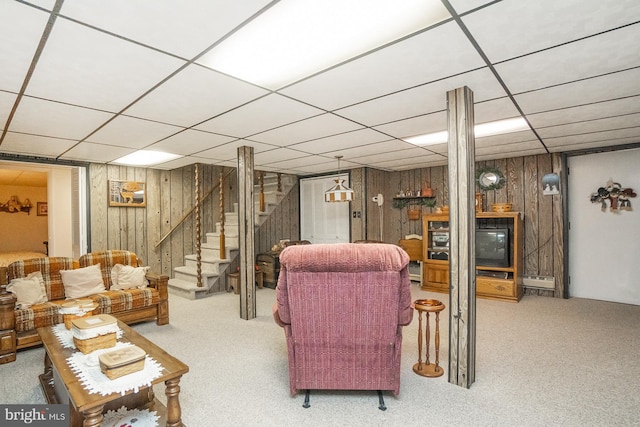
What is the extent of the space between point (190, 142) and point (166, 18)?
8.71 ft

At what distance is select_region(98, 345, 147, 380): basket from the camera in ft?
5.92

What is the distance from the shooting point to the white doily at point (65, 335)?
7.74 feet

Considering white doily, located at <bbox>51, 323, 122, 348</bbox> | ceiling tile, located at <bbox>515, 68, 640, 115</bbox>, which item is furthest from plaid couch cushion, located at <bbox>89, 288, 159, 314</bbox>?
ceiling tile, located at <bbox>515, 68, 640, 115</bbox>

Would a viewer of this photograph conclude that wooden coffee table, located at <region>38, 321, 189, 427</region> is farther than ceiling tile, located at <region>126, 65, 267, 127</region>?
No

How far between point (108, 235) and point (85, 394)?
4.58 metres

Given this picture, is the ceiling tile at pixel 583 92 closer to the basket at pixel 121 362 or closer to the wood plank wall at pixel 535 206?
the wood plank wall at pixel 535 206

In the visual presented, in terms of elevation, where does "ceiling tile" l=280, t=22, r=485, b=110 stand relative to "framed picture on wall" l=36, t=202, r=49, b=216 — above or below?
above

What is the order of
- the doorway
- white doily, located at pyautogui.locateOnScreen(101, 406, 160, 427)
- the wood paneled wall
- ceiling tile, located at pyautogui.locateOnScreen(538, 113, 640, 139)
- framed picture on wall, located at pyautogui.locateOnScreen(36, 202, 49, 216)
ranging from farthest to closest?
framed picture on wall, located at pyautogui.locateOnScreen(36, 202, 49, 216)
the doorway
the wood paneled wall
ceiling tile, located at pyautogui.locateOnScreen(538, 113, 640, 139)
white doily, located at pyautogui.locateOnScreen(101, 406, 160, 427)

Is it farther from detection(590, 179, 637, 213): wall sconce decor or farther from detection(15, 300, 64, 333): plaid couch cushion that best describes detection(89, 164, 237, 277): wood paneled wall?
detection(590, 179, 637, 213): wall sconce decor

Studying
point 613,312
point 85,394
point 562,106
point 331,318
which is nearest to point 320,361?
point 331,318

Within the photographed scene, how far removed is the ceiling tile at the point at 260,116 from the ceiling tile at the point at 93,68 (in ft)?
2.51

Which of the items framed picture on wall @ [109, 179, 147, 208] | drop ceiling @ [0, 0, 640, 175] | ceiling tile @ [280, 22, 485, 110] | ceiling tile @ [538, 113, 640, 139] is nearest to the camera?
drop ceiling @ [0, 0, 640, 175]

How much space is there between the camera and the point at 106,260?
4.32 m

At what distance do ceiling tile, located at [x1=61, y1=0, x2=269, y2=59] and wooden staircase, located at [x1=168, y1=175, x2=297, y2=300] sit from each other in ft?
12.1
